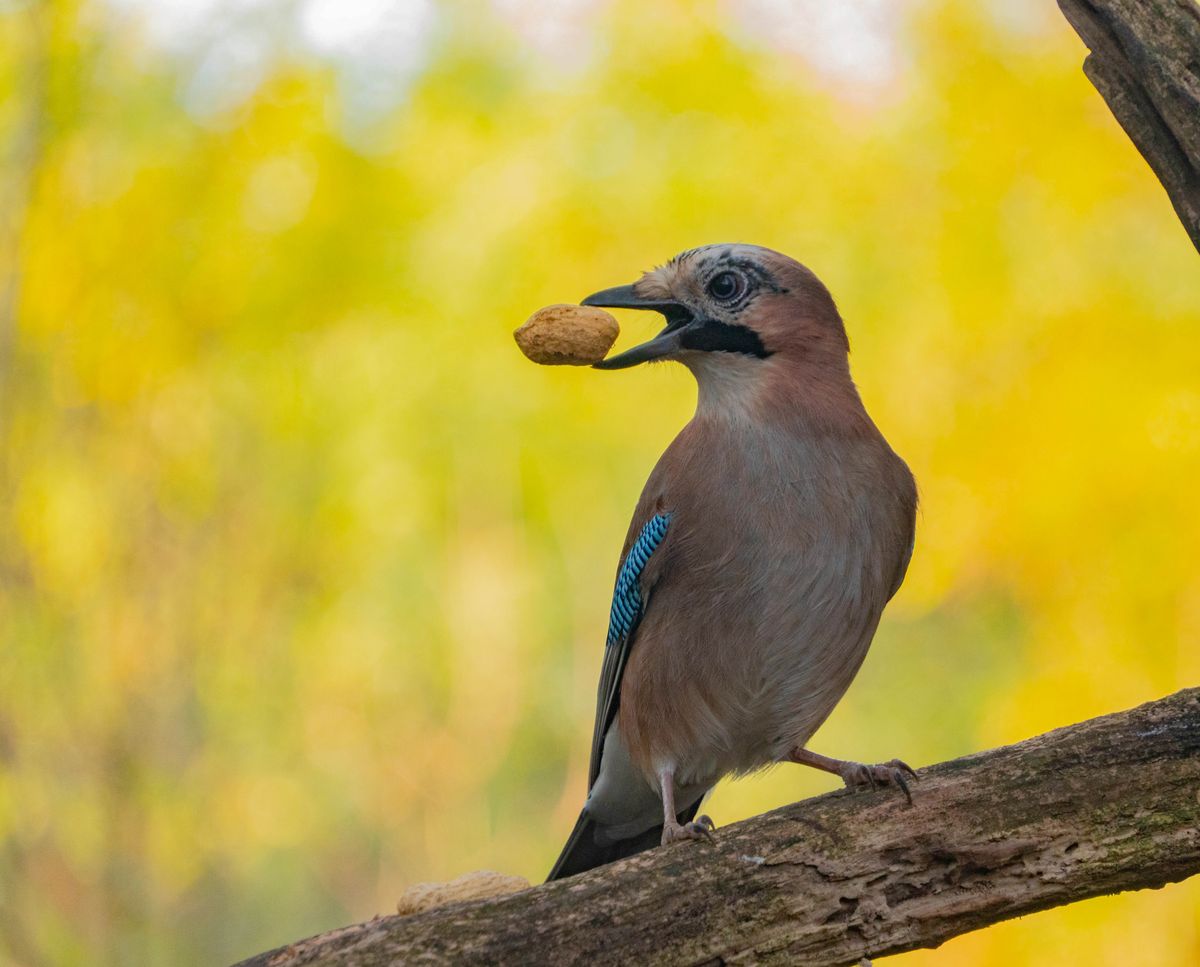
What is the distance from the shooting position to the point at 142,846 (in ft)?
18.1

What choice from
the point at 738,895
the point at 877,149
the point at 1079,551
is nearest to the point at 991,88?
the point at 877,149

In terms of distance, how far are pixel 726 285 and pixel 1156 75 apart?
935mm

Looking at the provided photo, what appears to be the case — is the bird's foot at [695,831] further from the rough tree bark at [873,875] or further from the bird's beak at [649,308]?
the bird's beak at [649,308]

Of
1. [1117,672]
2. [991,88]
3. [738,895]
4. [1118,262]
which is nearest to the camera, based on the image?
[738,895]

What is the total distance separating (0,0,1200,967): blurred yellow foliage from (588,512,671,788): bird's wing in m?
2.26

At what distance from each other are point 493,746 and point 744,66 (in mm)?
2996

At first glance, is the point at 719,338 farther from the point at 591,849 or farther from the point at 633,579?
the point at 591,849

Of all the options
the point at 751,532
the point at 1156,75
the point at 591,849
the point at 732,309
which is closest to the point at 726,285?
the point at 732,309

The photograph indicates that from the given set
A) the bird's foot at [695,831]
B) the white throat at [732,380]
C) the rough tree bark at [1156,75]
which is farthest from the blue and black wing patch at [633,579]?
the rough tree bark at [1156,75]

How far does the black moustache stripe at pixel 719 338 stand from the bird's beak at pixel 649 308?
3 cm

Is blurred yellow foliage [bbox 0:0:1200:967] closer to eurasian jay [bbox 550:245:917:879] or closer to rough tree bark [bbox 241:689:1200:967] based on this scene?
eurasian jay [bbox 550:245:917:879]

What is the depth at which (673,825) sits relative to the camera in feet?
9.55

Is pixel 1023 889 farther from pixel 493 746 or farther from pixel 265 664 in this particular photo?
pixel 265 664

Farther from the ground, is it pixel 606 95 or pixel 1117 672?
pixel 606 95
